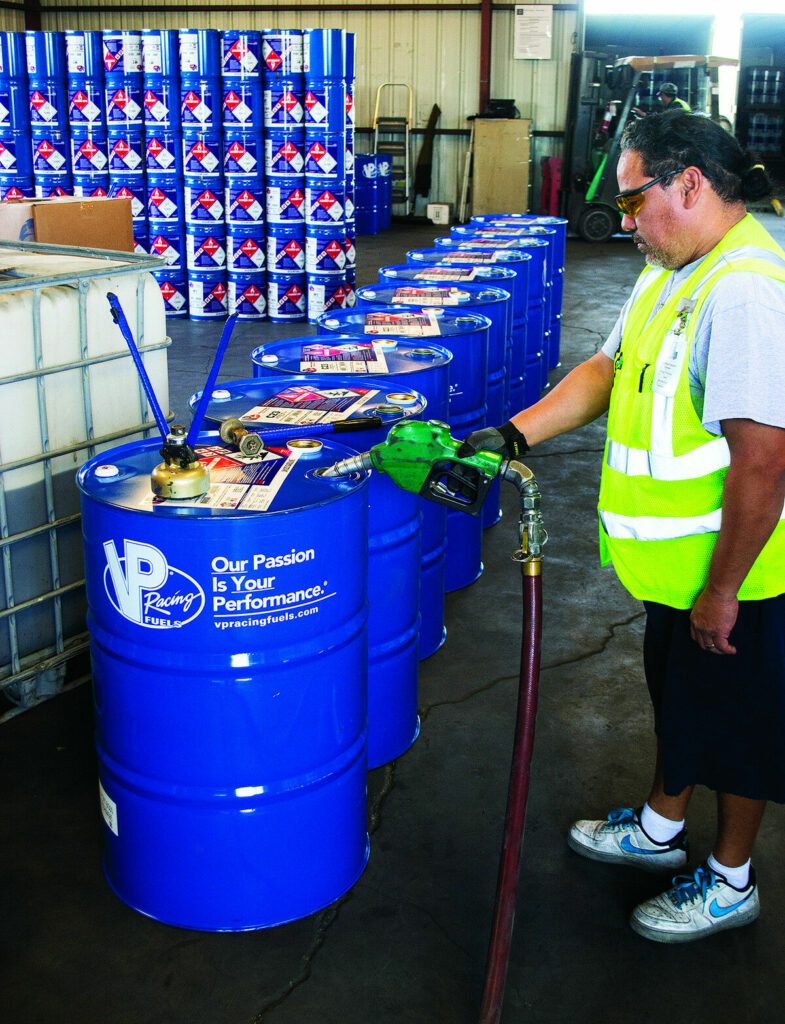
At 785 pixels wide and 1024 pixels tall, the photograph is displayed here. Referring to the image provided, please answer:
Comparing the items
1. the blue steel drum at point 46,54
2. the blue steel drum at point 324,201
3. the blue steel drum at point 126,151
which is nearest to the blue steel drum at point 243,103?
the blue steel drum at point 324,201

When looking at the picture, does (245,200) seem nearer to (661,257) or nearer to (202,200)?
(202,200)

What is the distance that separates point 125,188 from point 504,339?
5.97 meters

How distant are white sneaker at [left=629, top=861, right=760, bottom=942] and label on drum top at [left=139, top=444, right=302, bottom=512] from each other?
44.8 inches

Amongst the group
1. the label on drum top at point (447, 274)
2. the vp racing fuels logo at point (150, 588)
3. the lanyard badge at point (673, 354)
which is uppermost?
the lanyard badge at point (673, 354)

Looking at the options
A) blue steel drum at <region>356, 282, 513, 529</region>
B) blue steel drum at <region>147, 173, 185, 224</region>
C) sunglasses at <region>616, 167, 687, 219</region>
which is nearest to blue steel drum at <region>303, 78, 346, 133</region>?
blue steel drum at <region>147, 173, 185, 224</region>

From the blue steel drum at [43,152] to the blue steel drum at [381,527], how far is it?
24.4 feet

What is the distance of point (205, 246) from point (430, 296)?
5299mm

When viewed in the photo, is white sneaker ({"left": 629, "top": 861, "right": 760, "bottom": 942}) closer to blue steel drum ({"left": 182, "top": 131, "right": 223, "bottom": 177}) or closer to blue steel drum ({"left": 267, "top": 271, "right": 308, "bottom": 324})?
blue steel drum ({"left": 267, "top": 271, "right": 308, "bottom": 324})

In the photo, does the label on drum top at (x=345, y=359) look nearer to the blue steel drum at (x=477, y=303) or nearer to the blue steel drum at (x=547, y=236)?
the blue steel drum at (x=477, y=303)

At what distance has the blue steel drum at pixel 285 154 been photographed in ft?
27.0

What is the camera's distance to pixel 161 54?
8250mm

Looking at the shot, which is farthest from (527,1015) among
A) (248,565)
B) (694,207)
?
(694,207)

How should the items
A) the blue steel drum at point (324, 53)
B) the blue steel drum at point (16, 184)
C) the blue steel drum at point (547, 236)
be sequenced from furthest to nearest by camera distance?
1. the blue steel drum at point (16, 184)
2. the blue steel drum at point (324, 53)
3. the blue steel drum at point (547, 236)

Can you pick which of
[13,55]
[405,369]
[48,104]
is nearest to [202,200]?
[48,104]
